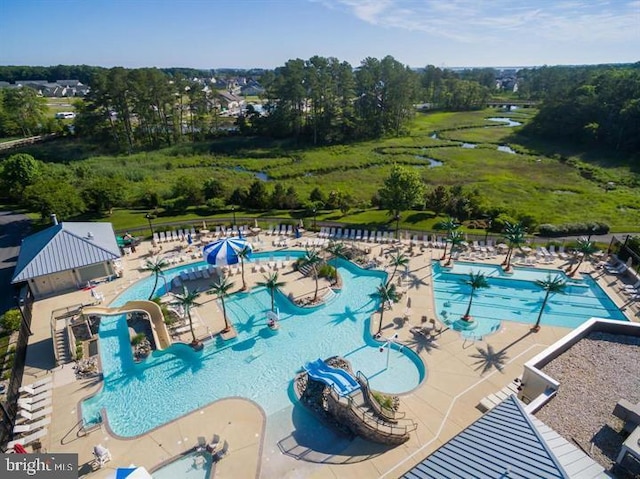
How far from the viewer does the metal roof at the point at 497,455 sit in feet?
31.9

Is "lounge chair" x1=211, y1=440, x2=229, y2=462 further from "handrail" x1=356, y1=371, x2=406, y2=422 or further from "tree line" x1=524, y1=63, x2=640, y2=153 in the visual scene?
"tree line" x1=524, y1=63, x2=640, y2=153

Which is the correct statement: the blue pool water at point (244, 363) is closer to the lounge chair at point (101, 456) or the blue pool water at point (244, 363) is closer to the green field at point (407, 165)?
the lounge chair at point (101, 456)

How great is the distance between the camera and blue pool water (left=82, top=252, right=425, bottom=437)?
20609 millimetres

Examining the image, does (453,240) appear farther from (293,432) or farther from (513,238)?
(293,432)

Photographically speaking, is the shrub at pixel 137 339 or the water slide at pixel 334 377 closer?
the water slide at pixel 334 377

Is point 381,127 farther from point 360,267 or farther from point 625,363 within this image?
point 625,363

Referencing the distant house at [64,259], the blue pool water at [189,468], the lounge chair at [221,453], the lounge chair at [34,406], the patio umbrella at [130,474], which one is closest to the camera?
the patio umbrella at [130,474]

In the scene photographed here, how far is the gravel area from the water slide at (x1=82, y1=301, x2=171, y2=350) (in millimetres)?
22170

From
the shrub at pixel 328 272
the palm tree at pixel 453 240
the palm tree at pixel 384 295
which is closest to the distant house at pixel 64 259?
the shrub at pixel 328 272

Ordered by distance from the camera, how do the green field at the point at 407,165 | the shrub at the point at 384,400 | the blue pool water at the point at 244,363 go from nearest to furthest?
1. the shrub at the point at 384,400
2. the blue pool water at the point at 244,363
3. the green field at the point at 407,165

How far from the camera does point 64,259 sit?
98.3 feet

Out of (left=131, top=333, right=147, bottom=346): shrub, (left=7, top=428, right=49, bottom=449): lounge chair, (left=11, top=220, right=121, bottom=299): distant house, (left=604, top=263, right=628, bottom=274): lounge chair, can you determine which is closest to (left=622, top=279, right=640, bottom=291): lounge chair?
(left=604, top=263, right=628, bottom=274): lounge chair

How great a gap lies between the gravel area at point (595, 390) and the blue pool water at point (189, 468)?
14394mm

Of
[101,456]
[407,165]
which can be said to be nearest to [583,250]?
[101,456]
